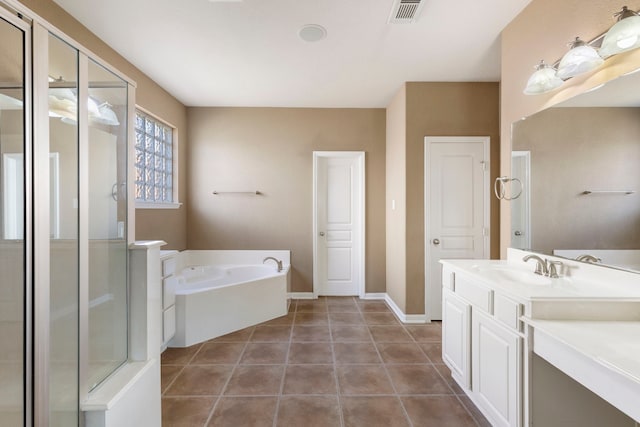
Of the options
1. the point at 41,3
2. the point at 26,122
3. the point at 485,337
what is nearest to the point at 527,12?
the point at 485,337

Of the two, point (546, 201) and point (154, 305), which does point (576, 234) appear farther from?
point (154, 305)

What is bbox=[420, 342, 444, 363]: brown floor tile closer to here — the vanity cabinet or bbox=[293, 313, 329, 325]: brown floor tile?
the vanity cabinet

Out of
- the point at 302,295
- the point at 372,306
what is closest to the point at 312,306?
the point at 302,295

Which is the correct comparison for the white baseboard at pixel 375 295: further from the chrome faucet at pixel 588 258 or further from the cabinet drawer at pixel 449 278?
the chrome faucet at pixel 588 258

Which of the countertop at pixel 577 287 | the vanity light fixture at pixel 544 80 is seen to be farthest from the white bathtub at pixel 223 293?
the vanity light fixture at pixel 544 80

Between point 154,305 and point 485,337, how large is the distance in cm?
184

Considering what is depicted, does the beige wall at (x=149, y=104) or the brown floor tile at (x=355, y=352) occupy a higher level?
the beige wall at (x=149, y=104)

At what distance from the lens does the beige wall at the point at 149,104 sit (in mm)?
2076

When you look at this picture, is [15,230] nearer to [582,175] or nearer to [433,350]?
[582,175]

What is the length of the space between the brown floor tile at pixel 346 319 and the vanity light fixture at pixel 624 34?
2.96 meters

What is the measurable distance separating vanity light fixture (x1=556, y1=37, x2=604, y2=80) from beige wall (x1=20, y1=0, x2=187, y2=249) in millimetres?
3148

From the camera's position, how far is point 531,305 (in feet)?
4.39

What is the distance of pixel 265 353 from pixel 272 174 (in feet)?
7.85

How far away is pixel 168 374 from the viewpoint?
2.36 meters
